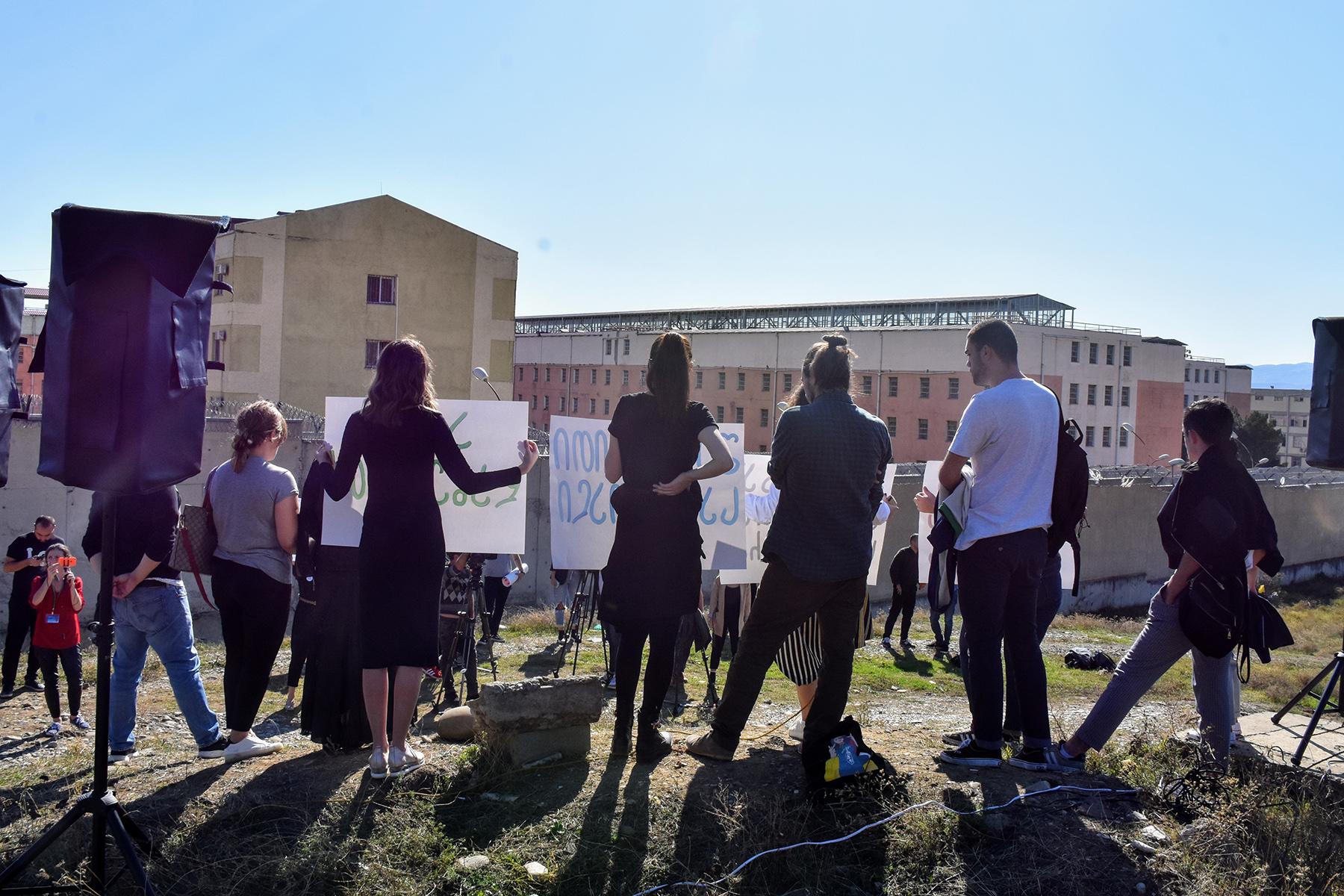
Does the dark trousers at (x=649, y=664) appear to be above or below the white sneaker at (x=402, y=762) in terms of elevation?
above

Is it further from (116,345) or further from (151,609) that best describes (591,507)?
(116,345)

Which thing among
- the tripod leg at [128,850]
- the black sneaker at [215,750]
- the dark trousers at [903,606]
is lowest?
the dark trousers at [903,606]

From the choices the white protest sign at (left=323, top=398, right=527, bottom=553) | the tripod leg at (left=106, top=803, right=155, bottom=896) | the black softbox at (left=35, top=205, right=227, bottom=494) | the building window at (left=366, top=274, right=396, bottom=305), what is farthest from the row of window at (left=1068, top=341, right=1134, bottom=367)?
the tripod leg at (left=106, top=803, right=155, bottom=896)

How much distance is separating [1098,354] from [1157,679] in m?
77.7

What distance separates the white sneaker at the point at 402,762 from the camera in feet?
16.3

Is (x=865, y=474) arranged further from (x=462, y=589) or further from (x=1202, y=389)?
(x=1202, y=389)

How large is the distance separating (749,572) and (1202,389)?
10889 centimetres

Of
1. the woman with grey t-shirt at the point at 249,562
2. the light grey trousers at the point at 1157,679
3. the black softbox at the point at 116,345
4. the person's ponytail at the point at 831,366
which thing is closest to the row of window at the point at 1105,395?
the light grey trousers at the point at 1157,679

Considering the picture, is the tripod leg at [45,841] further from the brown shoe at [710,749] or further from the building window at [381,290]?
the building window at [381,290]

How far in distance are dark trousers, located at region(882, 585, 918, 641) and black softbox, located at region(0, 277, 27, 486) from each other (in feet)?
41.9

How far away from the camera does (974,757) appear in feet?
17.0

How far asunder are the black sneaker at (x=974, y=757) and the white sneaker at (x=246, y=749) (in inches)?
138

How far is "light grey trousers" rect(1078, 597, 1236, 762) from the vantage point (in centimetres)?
521

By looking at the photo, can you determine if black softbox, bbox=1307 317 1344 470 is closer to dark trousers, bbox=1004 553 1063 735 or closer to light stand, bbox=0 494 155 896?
dark trousers, bbox=1004 553 1063 735
